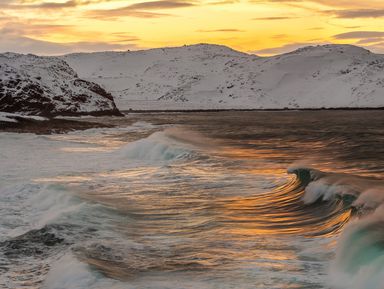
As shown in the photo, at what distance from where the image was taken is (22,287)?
8945mm

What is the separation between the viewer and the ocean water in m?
9.21

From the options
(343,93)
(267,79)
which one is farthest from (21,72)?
(267,79)

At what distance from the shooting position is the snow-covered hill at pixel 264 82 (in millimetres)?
140750

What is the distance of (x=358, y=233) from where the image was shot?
10.5 meters

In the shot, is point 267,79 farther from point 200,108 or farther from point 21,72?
point 21,72

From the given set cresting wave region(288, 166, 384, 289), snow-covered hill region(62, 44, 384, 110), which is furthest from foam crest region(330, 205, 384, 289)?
snow-covered hill region(62, 44, 384, 110)

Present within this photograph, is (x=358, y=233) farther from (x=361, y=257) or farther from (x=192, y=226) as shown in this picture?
(x=192, y=226)

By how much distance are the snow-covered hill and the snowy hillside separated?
185 ft

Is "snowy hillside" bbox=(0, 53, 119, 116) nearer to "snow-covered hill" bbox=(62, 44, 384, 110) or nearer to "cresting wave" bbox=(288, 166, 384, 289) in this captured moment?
"cresting wave" bbox=(288, 166, 384, 289)

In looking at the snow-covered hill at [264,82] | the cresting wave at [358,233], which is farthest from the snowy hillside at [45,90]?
the snow-covered hill at [264,82]

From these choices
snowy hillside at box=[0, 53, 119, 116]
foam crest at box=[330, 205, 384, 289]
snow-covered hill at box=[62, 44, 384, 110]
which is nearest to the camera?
foam crest at box=[330, 205, 384, 289]

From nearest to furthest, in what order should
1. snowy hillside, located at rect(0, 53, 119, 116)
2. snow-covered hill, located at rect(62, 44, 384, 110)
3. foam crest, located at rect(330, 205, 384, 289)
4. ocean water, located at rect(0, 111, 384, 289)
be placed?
foam crest, located at rect(330, 205, 384, 289) < ocean water, located at rect(0, 111, 384, 289) < snowy hillside, located at rect(0, 53, 119, 116) < snow-covered hill, located at rect(62, 44, 384, 110)

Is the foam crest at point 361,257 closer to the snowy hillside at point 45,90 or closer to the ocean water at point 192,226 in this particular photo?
the ocean water at point 192,226

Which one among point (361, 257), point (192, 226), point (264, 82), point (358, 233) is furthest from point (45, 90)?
point (264, 82)
